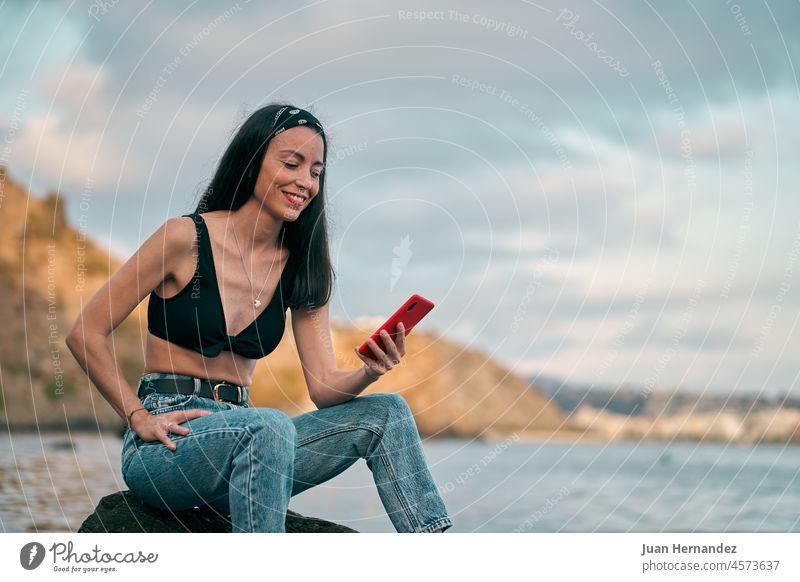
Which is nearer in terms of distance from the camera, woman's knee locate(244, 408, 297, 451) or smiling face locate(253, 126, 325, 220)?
woman's knee locate(244, 408, 297, 451)

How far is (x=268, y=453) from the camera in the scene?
3744mm

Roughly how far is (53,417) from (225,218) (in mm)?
39409

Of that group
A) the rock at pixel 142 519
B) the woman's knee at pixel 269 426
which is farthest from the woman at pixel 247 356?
the rock at pixel 142 519

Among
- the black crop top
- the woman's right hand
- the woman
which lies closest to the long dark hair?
the woman

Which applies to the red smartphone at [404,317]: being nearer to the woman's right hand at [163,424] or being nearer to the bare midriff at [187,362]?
the bare midriff at [187,362]

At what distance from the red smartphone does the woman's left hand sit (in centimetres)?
2

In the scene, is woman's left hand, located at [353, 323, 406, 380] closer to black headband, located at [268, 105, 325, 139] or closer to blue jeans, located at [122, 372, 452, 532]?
blue jeans, located at [122, 372, 452, 532]

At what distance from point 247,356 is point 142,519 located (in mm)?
855

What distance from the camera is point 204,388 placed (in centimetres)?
420

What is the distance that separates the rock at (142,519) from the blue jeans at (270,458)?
96 millimetres

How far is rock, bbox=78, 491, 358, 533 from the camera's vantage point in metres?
4.34

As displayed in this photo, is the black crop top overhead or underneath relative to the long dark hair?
underneath

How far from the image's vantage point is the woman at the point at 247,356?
3.84 m

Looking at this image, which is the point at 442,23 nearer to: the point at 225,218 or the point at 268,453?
the point at 225,218
